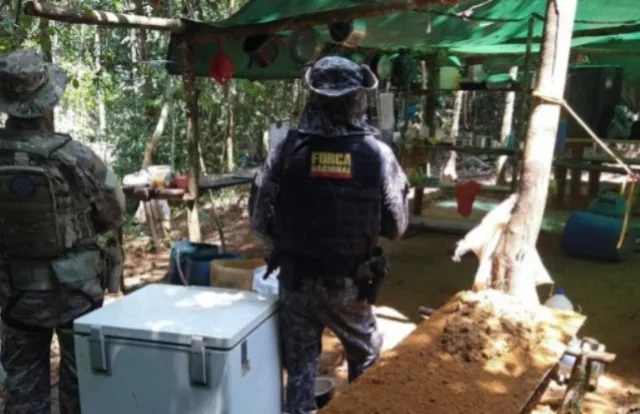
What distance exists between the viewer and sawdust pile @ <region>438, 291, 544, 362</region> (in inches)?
93.8

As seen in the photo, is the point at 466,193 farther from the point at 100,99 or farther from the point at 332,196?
the point at 100,99

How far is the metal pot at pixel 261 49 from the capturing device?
5617 millimetres

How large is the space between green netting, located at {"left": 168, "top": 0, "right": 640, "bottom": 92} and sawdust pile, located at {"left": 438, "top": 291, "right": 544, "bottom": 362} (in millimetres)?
2581

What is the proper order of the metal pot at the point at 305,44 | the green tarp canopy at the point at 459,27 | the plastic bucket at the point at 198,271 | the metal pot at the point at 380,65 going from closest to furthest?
the plastic bucket at the point at 198,271 → the green tarp canopy at the point at 459,27 → the metal pot at the point at 305,44 → the metal pot at the point at 380,65

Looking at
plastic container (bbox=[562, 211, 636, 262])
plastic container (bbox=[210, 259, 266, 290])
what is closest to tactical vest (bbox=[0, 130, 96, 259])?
plastic container (bbox=[210, 259, 266, 290])

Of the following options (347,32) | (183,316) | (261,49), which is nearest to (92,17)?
(261,49)

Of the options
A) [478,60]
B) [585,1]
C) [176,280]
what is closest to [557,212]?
[478,60]

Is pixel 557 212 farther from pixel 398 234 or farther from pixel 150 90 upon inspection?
pixel 398 234

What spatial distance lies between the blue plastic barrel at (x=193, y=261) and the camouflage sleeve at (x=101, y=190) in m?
1.55

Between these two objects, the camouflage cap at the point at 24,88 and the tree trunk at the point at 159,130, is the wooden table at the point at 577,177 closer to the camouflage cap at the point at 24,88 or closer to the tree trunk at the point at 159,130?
the tree trunk at the point at 159,130

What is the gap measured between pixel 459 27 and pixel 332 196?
12.7 ft

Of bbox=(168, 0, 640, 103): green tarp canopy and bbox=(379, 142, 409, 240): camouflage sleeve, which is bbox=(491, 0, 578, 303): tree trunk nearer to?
bbox=(379, 142, 409, 240): camouflage sleeve

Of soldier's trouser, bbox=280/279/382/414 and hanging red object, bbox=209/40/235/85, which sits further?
hanging red object, bbox=209/40/235/85

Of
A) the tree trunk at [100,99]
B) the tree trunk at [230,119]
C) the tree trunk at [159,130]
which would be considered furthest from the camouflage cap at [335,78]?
the tree trunk at [230,119]
